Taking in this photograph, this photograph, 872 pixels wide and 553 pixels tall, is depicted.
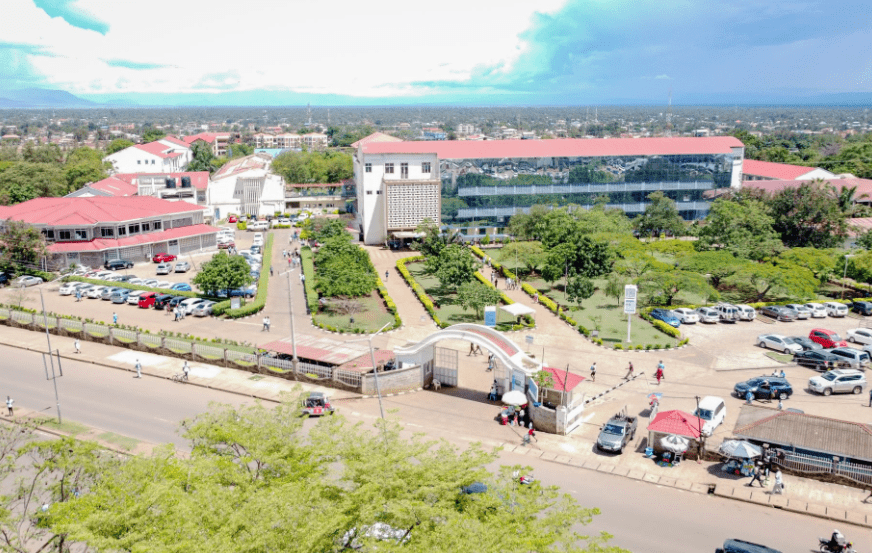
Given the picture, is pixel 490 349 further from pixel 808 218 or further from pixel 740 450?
pixel 808 218

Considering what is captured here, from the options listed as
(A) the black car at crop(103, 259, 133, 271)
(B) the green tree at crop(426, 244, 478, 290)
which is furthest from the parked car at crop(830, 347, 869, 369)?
(A) the black car at crop(103, 259, 133, 271)

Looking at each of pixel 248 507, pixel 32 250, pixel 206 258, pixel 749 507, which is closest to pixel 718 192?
pixel 206 258

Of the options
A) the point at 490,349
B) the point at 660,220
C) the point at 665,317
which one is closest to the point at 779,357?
the point at 665,317

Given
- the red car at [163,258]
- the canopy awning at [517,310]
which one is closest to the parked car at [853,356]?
the canopy awning at [517,310]

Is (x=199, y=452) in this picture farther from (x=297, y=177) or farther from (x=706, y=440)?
(x=297, y=177)

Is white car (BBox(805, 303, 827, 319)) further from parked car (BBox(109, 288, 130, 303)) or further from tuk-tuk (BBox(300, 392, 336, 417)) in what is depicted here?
parked car (BBox(109, 288, 130, 303))
